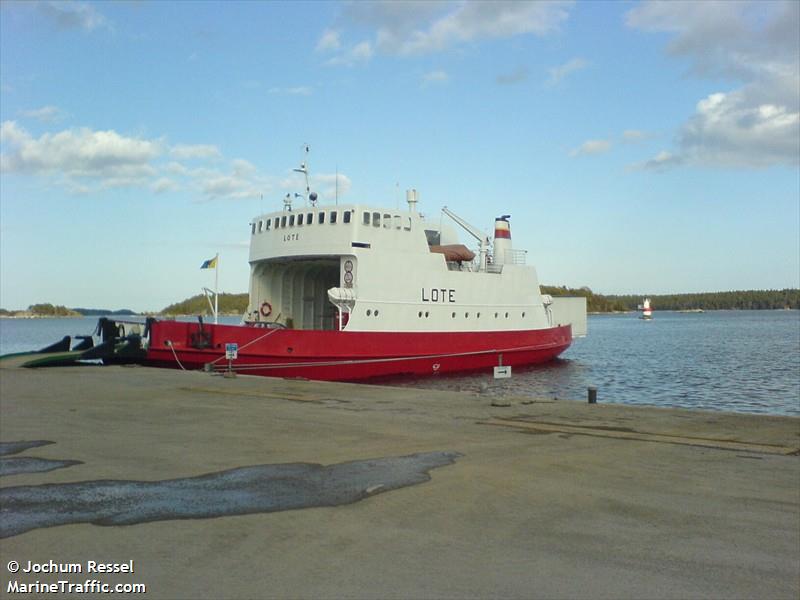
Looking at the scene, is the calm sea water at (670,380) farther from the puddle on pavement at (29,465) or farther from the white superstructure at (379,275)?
the puddle on pavement at (29,465)

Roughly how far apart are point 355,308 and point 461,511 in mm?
18031

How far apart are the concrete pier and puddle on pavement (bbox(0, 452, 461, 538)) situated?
13 centimetres

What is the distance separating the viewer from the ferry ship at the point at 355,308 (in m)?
22.8

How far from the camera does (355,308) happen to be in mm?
23750

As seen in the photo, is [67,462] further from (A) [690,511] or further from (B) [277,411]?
(A) [690,511]

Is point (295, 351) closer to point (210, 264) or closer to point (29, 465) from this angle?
point (210, 264)

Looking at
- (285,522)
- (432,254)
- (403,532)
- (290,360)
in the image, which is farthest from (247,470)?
(432,254)

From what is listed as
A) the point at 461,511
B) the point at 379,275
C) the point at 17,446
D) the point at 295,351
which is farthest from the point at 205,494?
the point at 379,275

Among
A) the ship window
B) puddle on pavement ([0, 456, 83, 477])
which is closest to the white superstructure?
the ship window

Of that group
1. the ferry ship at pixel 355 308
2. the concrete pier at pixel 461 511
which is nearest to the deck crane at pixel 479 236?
the ferry ship at pixel 355 308

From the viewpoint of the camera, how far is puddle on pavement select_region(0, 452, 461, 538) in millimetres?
5723

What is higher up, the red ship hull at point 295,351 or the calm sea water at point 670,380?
the red ship hull at point 295,351

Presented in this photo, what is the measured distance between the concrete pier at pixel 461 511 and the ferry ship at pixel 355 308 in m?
10.6

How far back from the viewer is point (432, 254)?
26.0m
